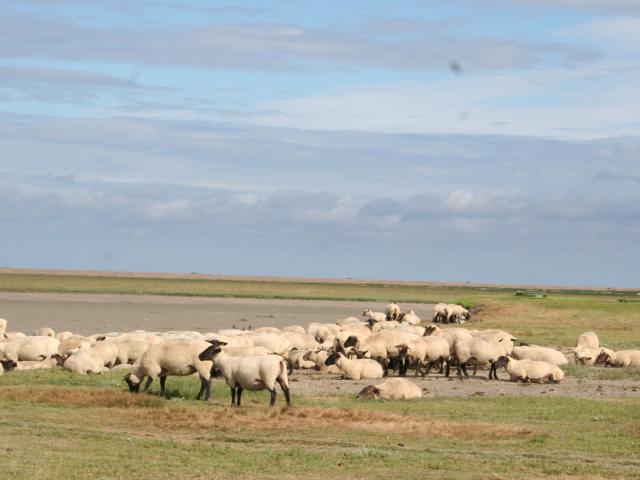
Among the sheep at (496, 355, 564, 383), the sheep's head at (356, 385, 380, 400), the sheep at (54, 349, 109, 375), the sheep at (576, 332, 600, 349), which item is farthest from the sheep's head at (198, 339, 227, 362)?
the sheep at (576, 332, 600, 349)

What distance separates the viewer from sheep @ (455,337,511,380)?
29578 millimetres

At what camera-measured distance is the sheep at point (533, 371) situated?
92.5ft

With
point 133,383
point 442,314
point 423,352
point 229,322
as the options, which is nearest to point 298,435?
point 133,383

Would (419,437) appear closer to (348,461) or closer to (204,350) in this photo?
(348,461)

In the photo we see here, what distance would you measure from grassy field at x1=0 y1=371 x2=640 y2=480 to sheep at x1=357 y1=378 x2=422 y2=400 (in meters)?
0.54

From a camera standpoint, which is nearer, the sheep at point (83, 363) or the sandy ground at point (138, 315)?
the sheep at point (83, 363)

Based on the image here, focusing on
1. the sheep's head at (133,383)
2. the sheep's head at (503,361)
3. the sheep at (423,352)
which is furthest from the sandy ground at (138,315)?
the sheep's head at (133,383)

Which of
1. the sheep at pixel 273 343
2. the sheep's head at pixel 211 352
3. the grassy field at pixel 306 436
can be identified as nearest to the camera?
the grassy field at pixel 306 436

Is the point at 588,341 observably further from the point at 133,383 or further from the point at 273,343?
the point at 133,383

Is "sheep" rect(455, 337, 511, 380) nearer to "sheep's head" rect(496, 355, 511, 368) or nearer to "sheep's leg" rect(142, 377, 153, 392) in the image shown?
"sheep's head" rect(496, 355, 511, 368)

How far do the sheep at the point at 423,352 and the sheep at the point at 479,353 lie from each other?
430mm

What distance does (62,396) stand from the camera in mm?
22453

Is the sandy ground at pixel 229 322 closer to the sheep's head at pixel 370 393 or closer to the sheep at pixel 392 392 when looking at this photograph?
the sheep at pixel 392 392

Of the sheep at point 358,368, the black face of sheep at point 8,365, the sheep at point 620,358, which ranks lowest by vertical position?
the black face of sheep at point 8,365
